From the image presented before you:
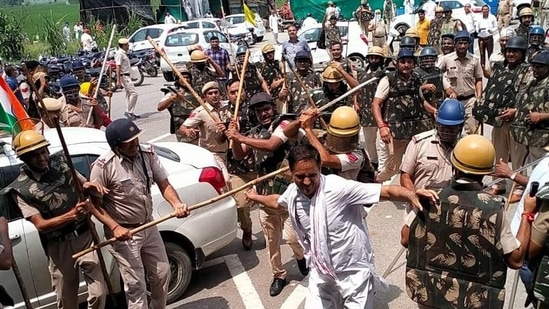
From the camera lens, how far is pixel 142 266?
4.23m

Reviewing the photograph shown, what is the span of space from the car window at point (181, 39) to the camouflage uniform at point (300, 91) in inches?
527

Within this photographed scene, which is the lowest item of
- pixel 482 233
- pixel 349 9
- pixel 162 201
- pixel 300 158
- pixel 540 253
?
pixel 349 9

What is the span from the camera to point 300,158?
327 cm

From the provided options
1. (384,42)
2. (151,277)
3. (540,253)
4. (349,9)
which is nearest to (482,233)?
(540,253)

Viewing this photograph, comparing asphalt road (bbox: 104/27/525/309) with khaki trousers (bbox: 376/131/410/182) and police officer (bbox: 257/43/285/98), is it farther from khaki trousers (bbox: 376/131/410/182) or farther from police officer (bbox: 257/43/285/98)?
police officer (bbox: 257/43/285/98)

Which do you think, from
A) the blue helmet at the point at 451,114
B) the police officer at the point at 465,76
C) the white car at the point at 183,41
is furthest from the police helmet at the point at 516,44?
the white car at the point at 183,41

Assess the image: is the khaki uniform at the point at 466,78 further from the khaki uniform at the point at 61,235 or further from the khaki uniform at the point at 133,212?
the khaki uniform at the point at 61,235

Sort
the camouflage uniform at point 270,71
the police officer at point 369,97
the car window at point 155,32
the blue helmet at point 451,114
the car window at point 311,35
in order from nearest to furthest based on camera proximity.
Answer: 1. the blue helmet at point 451,114
2. the police officer at point 369,97
3. the camouflage uniform at point 270,71
4. the car window at point 311,35
5. the car window at point 155,32

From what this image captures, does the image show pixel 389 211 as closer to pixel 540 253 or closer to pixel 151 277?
pixel 151 277

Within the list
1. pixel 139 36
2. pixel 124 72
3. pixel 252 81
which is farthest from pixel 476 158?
pixel 139 36

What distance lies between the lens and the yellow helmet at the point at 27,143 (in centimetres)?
387

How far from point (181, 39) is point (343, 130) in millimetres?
17497

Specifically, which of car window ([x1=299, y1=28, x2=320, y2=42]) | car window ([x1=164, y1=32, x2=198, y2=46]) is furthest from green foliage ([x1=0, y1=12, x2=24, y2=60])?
car window ([x1=299, y1=28, x2=320, y2=42])

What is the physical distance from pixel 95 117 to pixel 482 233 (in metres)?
5.79
